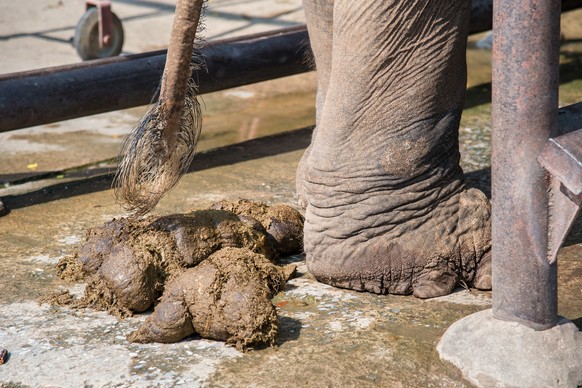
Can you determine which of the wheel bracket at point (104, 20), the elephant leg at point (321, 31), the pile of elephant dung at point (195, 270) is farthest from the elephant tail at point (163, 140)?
the wheel bracket at point (104, 20)

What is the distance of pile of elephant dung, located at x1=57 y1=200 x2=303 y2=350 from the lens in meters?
2.96

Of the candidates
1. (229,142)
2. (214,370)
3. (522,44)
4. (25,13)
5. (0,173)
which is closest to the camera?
(522,44)

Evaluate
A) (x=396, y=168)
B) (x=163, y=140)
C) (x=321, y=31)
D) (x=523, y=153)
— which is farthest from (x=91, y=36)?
(x=523, y=153)

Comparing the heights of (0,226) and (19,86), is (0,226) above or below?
below

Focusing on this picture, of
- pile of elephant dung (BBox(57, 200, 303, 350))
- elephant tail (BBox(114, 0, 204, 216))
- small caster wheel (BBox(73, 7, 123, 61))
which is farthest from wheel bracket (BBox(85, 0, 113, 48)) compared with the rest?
elephant tail (BBox(114, 0, 204, 216))

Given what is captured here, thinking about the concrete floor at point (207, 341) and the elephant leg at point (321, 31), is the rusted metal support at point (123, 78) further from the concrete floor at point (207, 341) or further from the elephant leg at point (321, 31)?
the elephant leg at point (321, 31)

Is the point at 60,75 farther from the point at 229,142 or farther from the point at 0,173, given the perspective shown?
the point at 229,142

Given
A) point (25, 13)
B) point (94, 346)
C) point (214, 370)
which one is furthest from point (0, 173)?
point (25, 13)

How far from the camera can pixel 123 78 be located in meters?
4.84

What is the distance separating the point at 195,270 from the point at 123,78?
77.3 inches

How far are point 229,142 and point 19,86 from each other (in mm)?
1267

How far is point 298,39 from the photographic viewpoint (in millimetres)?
5574

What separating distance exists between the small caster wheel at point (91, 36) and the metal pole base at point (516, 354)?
4479 mm

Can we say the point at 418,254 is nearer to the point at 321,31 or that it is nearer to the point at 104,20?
the point at 321,31
